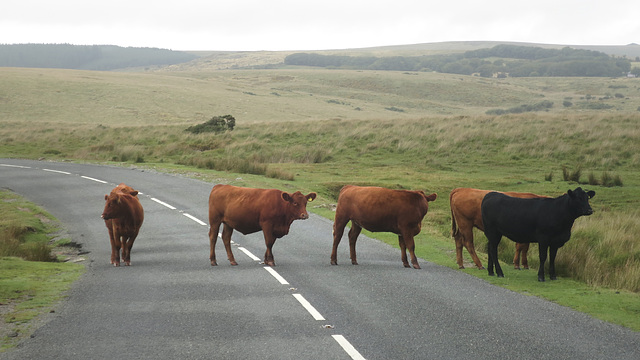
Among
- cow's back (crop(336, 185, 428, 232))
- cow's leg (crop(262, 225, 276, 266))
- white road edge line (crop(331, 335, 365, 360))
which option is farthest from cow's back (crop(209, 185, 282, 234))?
white road edge line (crop(331, 335, 365, 360))

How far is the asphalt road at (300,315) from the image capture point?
25.5ft

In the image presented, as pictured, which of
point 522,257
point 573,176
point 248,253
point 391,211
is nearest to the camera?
point 391,211

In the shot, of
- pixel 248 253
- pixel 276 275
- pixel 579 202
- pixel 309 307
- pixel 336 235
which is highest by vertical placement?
pixel 579 202

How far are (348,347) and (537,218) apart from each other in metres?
5.46

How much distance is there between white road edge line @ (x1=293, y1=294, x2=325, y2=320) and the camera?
9.18 metres

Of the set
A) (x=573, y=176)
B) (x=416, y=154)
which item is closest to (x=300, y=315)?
(x=573, y=176)

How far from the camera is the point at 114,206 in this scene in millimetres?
12867

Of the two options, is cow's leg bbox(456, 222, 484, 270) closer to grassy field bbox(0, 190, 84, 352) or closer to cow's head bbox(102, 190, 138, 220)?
cow's head bbox(102, 190, 138, 220)

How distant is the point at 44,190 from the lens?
84.8 ft

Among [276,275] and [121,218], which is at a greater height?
[121,218]

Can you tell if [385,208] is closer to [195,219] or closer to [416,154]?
[195,219]

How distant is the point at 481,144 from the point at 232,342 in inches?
1350

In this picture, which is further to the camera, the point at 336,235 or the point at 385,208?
the point at 336,235

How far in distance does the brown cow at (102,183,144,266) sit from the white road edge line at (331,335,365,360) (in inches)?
250
